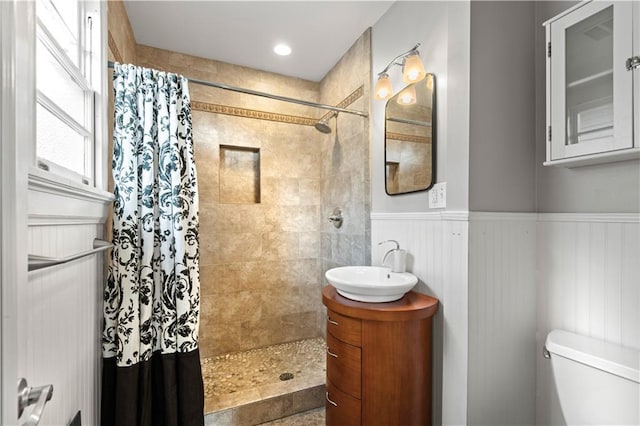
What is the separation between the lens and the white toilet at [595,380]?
3.36ft

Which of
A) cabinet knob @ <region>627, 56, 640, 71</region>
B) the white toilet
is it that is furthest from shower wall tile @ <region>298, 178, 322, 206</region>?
cabinet knob @ <region>627, 56, 640, 71</region>

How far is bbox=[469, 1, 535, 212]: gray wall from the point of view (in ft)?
4.42

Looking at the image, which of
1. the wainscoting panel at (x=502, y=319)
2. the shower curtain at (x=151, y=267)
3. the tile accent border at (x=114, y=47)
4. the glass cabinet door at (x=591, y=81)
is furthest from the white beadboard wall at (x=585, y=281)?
the tile accent border at (x=114, y=47)

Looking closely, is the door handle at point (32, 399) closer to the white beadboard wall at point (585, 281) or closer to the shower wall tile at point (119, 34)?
the shower wall tile at point (119, 34)

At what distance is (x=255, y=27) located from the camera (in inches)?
85.7

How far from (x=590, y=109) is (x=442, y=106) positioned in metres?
0.60

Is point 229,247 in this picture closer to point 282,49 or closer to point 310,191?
point 310,191

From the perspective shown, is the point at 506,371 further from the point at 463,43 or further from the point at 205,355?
the point at 205,355

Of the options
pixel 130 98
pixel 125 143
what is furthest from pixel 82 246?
pixel 130 98

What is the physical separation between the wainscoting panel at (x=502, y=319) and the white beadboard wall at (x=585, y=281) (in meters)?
0.05

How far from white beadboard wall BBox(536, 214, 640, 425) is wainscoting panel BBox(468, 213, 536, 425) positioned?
0.15ft

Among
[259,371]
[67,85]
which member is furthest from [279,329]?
[67,85]

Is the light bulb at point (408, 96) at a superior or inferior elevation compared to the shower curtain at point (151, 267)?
superior

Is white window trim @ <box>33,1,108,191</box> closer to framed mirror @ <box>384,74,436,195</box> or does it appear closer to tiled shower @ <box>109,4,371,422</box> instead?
tiled shower @ <box>109,4,371,422</box>
